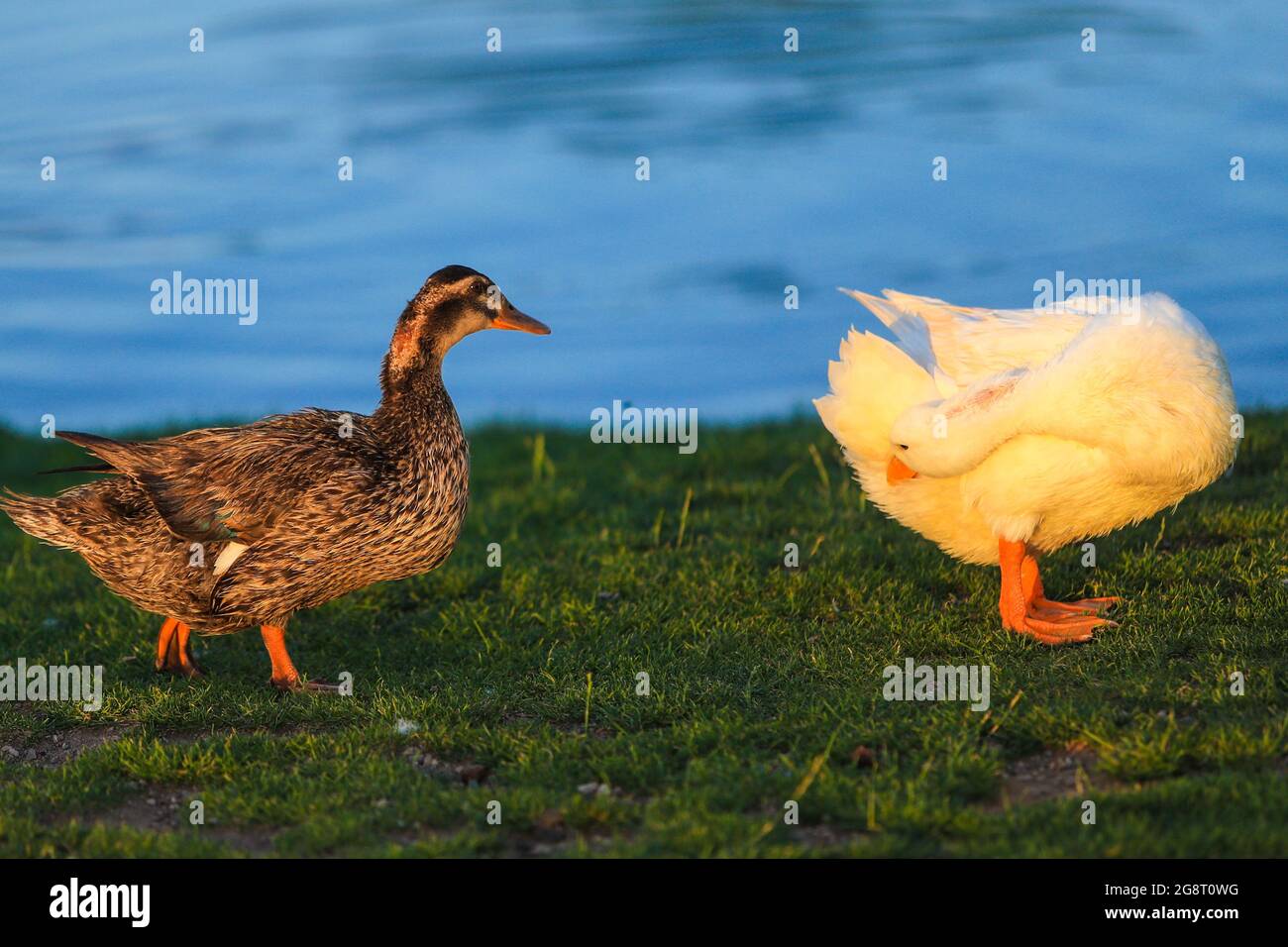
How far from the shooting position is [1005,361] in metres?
6.88

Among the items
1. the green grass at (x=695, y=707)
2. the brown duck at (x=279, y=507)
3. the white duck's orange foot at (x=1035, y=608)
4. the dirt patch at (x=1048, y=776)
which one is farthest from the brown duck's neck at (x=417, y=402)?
the dirt patch at (x=1048, y=776)

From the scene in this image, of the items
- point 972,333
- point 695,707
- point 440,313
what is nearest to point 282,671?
point 440,313

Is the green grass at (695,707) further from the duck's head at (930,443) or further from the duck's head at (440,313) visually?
the duck's head at (440,313)

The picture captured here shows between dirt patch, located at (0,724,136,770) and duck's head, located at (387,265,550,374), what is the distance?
2234mm

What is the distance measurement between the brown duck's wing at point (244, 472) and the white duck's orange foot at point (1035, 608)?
3.16 meters

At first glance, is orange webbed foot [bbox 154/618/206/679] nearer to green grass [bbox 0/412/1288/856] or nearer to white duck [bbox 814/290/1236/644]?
green grass [bbox 0/412/1288/856]

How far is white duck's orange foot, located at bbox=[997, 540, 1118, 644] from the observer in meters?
6.52

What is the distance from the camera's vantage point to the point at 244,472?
6.58 m

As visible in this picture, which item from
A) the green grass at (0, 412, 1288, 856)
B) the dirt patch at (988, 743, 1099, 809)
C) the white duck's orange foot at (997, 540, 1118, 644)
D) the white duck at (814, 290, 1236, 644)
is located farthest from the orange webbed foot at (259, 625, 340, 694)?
the white duck's orange foot at (997, 540, 1118, 644)

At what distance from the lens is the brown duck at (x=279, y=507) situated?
6488 mm

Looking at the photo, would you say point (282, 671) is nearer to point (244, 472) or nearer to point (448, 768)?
point (244, 472)

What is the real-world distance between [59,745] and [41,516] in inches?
50.0

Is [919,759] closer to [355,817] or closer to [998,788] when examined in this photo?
[998,788]
